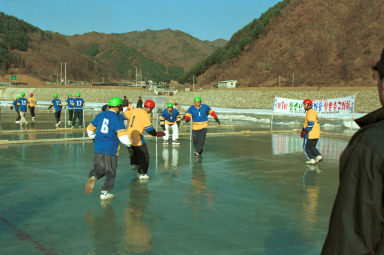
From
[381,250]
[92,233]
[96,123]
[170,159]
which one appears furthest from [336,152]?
[381,250]

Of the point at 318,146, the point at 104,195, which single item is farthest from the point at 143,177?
the point at 318,146

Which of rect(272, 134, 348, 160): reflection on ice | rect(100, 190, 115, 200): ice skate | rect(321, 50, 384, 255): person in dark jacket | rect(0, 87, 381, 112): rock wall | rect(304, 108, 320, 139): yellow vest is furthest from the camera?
rect(0, 87, 381, 112): rock wall

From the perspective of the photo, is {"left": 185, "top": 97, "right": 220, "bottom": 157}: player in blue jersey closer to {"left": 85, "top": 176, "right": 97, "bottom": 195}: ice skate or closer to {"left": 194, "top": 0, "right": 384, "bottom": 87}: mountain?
{"left": 85, "top": 176, "right": 97, "bottom": 195}: ice skate

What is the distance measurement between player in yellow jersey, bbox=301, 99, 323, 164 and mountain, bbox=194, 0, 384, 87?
5673 cm

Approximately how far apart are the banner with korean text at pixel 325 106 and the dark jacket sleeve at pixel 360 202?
21469mm

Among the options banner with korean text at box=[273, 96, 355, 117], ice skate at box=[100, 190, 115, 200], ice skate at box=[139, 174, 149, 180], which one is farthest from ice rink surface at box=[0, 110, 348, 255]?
banner with korean text at box=[273, 96, 355, 117]

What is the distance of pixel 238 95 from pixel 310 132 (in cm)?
5569

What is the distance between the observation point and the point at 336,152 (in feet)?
48.5

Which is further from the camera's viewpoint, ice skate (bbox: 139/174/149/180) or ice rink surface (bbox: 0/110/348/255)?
ice skate (bbox: 139/174/149/180)

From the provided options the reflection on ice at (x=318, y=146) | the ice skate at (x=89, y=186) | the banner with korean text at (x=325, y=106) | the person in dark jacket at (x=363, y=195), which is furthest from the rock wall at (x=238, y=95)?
the person in dark jacket at (x=363, y=195)

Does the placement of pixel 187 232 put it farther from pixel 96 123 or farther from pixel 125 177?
pixel 125 177

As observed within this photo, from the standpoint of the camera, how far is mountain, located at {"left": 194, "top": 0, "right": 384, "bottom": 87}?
232 ft

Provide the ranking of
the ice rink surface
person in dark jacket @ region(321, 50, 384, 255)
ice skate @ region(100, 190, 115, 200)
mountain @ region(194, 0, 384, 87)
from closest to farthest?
1. person in dark jacket @ region(321, 50, 384, 255)
2. the ice rink surface
3. ice skate @ region(100, 190, 115, 200)
4. mountain @ region(194, 0, 384, 87)

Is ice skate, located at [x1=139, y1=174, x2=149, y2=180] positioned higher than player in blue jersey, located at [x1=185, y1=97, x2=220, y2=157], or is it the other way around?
player in blue jersey, located at [x1=185, y1=97, x2=220, y2=157]
